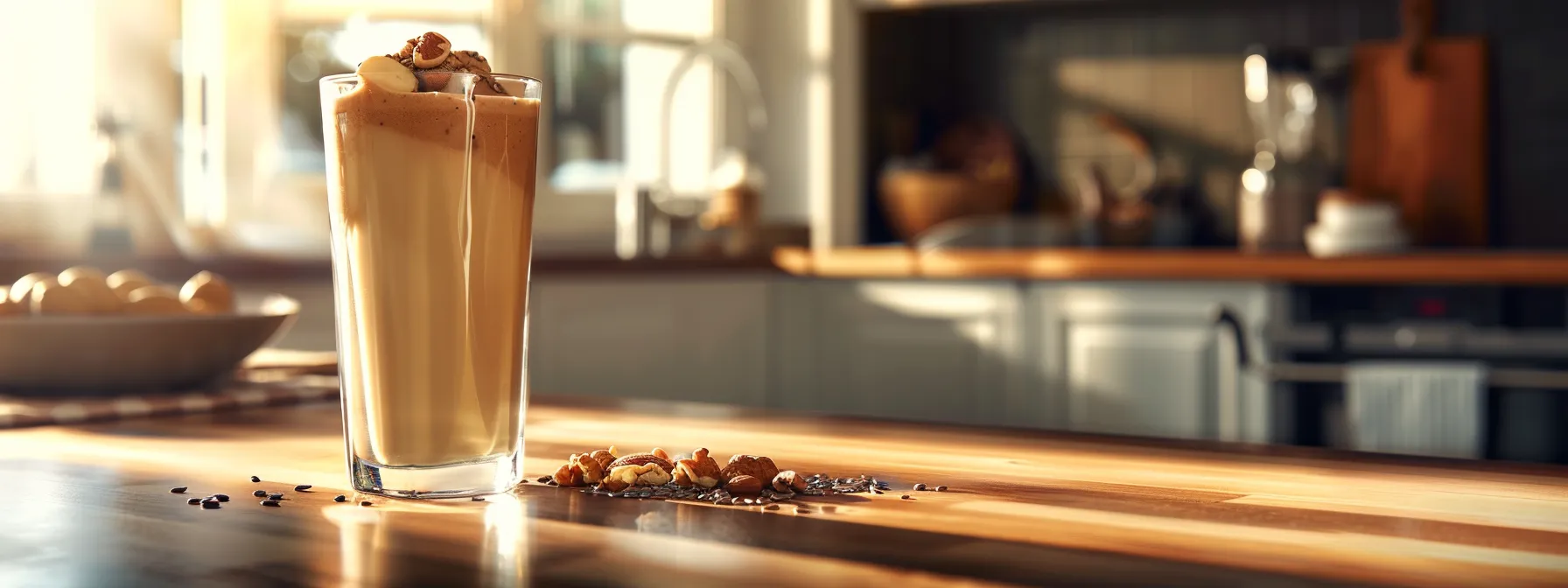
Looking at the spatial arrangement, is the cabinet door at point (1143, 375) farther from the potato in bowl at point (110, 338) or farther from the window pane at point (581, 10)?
the potato in bowl at point (110, 338)

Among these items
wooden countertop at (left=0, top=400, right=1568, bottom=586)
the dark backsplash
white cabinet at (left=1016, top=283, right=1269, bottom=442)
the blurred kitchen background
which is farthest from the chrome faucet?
wooden countertop at (left=0, top=400, right=1568, bottom=586)

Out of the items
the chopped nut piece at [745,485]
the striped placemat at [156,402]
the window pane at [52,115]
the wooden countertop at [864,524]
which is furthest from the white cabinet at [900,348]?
the chopped nut piece at [745,485]

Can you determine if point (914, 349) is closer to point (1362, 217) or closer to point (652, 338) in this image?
point (652, 338)

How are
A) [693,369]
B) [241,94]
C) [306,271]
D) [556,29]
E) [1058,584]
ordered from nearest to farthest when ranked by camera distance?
[1058,584]
[306,271]
[241,94]
[693,369]
[556,29]

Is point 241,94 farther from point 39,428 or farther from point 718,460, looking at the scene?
point 718,460

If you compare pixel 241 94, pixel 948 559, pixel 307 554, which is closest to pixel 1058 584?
pixel 948 559

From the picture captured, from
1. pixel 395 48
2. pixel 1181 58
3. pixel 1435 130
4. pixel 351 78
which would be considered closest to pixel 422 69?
pixel 351 78

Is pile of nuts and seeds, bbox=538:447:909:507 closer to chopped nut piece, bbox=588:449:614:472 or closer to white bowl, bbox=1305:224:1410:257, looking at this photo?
chopped nut piece, bbox=588:449:614:472

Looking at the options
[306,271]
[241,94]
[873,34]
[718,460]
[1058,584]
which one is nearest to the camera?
[1058,584]
